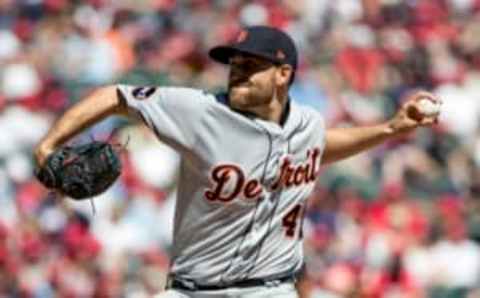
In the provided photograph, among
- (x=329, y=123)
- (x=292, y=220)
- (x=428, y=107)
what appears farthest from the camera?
(x=329, y=123)

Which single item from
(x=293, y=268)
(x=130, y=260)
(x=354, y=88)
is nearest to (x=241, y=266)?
(x=293, y=268)

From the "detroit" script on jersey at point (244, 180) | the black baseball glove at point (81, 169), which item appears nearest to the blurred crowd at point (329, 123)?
the black baseball glove at point (81, 169)

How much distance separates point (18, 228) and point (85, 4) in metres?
2.35

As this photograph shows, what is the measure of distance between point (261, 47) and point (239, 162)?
43cm

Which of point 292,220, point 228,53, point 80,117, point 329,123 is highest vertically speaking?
point 228,53

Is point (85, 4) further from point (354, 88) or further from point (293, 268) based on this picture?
point (293, 268)

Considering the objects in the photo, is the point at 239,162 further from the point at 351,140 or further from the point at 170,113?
the point at 351,140

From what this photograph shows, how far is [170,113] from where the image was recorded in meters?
5.73

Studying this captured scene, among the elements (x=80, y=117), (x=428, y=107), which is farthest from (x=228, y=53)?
(x=428, y=107)

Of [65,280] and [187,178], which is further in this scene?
[65,280]

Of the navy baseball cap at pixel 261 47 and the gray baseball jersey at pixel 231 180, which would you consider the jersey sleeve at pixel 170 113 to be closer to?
the gray baseball jersey at pixel 231 180

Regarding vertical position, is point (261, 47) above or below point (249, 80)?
above

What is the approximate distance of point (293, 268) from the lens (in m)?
6.05

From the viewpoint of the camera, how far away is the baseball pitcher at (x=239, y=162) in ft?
18.8
